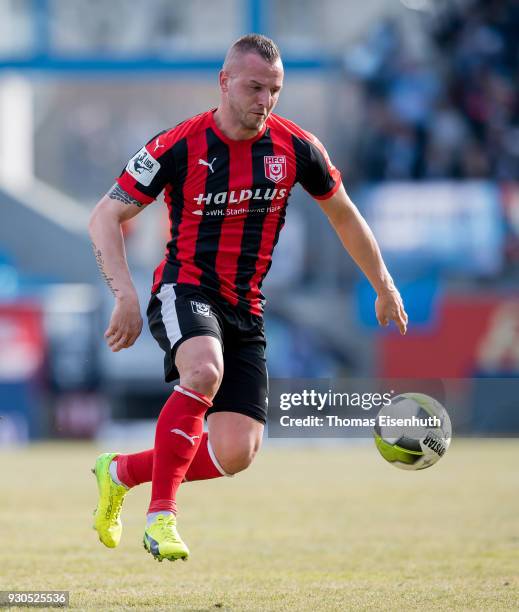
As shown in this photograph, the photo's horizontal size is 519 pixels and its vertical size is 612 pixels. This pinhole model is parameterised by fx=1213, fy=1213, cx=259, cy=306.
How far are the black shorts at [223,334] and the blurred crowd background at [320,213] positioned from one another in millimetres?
7989

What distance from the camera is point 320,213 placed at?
50.3ft

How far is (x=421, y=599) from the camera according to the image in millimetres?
4285

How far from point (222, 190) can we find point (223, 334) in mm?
554

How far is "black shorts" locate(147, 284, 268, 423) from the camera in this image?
446cm

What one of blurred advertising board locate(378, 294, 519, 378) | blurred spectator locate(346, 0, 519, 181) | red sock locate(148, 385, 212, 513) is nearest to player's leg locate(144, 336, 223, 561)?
red sock locate(148, 385, 212, 513)

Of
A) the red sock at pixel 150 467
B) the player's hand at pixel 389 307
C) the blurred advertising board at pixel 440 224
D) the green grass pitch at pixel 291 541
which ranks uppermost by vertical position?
the blurred advertising board at pixel 440 224

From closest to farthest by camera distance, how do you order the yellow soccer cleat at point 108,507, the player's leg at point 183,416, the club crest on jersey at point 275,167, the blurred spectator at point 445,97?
1. the player's leg at point 183,416
2. the club crest on jersey at point 275,167
3. the yellow soccer cleat at point 108,507
4. the blurred spectator at point 445,97

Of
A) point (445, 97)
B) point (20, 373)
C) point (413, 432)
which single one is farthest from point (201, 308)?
point (445, 97)

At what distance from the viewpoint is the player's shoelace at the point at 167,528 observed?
4082 mm

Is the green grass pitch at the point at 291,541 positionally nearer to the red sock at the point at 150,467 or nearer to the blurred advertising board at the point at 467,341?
the red sock at the point at 150,467

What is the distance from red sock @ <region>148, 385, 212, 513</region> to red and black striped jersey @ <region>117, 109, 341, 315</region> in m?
0.51

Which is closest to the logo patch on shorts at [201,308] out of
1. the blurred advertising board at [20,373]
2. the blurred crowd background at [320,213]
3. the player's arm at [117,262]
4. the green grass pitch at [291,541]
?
the player's arm at [117,262]

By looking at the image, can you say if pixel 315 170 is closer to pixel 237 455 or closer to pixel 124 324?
pixel 124 324

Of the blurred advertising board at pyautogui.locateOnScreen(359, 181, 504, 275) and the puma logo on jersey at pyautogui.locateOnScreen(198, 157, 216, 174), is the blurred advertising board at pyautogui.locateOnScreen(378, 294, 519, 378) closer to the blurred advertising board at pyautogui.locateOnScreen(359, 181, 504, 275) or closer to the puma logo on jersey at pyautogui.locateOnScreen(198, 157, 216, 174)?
the blurred advertising board at pyautogui.locateOnScreen(359, 181, 504, 275)
